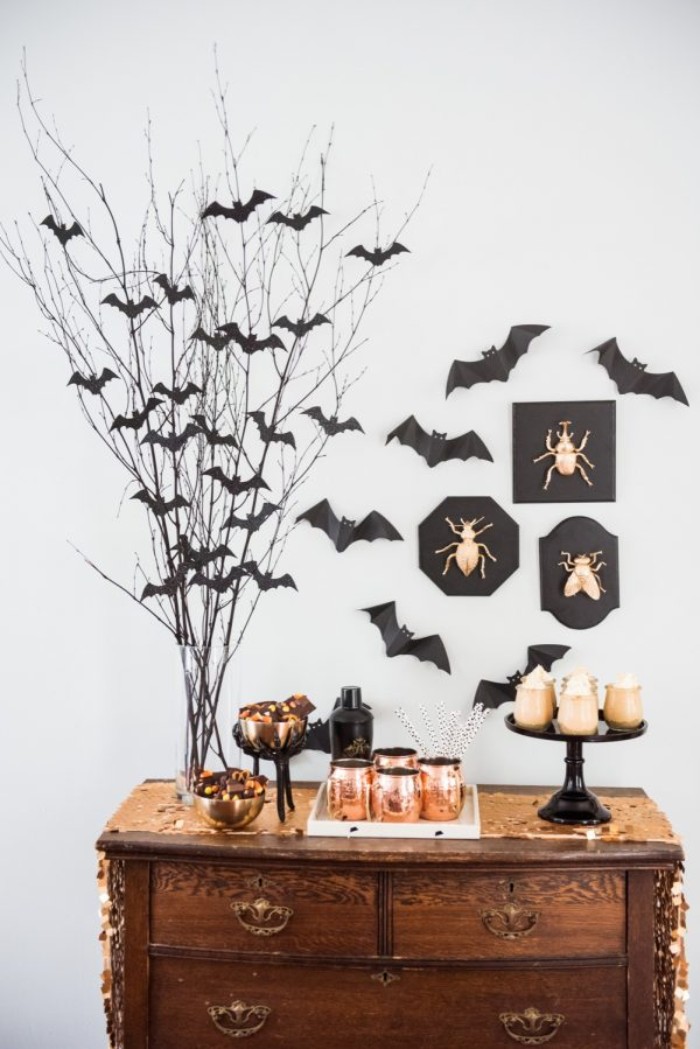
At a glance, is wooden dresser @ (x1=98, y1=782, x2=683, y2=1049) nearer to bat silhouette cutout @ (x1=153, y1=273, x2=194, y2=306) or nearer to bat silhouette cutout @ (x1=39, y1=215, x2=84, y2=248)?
bat silhouette cutout @ (x1=153, y1=273, x2=194, y2=306)

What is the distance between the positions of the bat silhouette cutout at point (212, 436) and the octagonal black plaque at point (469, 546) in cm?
53

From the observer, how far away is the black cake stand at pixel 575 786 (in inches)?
81.6

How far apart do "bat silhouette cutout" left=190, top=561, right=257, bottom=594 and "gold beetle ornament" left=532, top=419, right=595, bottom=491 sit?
79cm

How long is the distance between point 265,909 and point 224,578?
2.64 feet

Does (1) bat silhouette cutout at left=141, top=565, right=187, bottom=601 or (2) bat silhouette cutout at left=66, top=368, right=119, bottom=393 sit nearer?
(1) bat silhouette cutout at left=141, top=565, right=187, bottom=601

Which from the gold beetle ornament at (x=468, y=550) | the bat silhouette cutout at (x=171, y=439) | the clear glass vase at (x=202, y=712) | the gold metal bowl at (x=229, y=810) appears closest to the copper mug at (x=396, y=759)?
the gold metal bowl at (x=229, y=810)

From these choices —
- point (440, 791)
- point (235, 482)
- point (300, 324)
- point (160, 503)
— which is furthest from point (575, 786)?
point (300, 324)

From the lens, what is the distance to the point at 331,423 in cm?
247

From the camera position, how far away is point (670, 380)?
2404mm

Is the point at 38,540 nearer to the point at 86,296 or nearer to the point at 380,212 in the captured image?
the point at 86,296

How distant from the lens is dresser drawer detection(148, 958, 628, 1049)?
1.97 meters

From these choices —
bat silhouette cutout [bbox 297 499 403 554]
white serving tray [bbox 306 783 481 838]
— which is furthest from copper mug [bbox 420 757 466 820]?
bat silhouette cutout [bbox 297 499 403 554]

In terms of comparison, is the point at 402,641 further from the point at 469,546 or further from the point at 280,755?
the point at 280,755

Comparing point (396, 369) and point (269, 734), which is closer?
point (269, 734)
